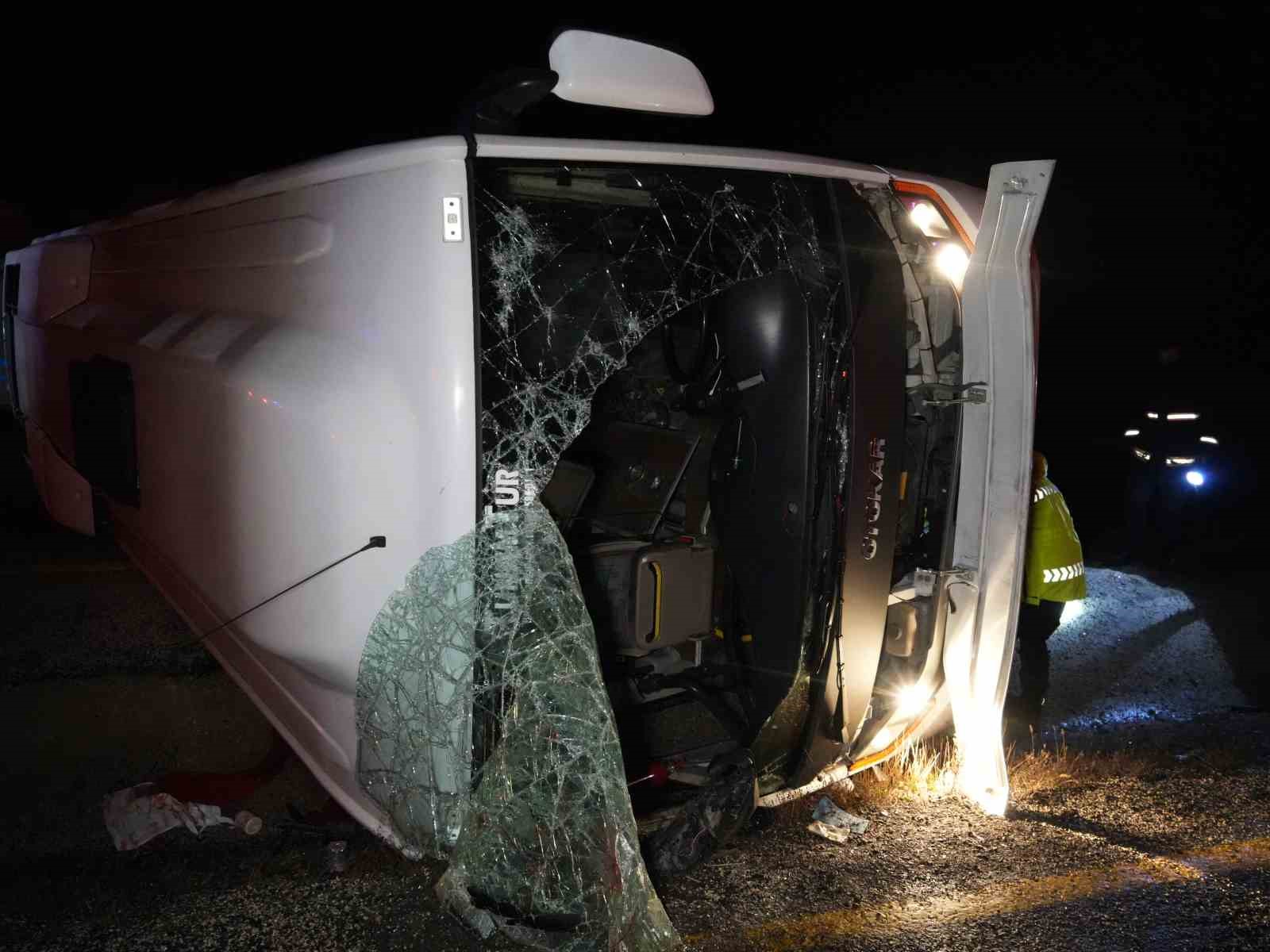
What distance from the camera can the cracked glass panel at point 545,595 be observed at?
7.22ft

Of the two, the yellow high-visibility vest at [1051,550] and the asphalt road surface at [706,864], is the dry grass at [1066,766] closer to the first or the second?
the asphalt road surface at [706,864]

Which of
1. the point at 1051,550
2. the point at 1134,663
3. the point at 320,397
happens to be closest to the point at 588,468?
the point at 320,397

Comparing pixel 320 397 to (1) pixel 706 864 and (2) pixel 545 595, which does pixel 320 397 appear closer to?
(2) pixel 545 595

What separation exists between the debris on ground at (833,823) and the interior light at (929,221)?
6.22 feet

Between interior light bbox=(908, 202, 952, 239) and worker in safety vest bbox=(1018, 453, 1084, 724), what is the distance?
1.33 metres

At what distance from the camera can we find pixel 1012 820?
3186mm

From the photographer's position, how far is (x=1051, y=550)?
3859 millimetres

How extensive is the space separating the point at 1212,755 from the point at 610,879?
9.71ft

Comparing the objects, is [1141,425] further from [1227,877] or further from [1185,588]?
[1227,877]

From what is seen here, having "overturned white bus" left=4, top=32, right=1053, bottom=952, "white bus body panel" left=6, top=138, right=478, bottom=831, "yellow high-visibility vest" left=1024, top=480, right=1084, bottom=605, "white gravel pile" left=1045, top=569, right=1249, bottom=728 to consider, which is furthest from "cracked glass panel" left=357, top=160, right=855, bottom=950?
"white gravel pile" left=1045, top=569, right=1249, bottom=728

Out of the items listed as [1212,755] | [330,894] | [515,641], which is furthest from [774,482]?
[1212,755]

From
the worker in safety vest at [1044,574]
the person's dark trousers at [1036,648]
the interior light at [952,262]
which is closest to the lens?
the interior light at [952,262]

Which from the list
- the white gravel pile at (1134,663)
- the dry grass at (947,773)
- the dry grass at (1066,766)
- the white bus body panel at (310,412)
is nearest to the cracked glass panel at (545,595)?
the white bus body panel at (310,412)

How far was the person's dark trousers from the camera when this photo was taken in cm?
397
